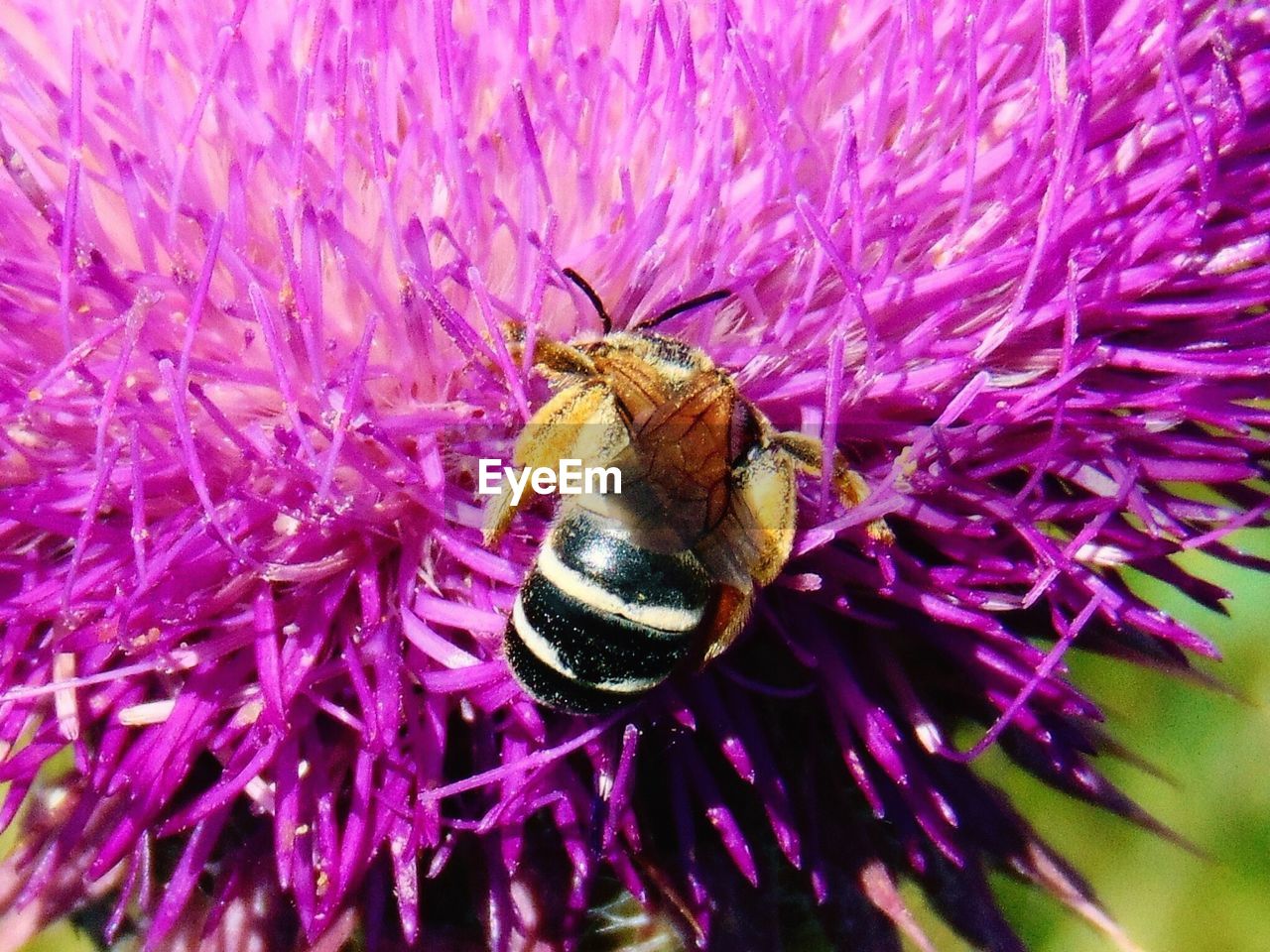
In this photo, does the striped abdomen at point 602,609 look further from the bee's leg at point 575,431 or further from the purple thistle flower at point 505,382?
the purple thistle flower at point 505,382

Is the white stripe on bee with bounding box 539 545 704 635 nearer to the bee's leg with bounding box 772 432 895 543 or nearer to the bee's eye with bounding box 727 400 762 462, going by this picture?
the bee's eye with bounding box 727 400 762 462

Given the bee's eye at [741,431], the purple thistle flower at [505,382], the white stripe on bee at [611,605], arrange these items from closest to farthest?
the white stripe on bee at [611,605] < the bee's eye at [741,431] < the purple thistle flower at [505,382]

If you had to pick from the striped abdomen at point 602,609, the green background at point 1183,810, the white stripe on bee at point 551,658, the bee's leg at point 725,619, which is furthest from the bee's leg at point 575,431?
the green background at point 1183,810

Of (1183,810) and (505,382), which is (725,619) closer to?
(505,382)

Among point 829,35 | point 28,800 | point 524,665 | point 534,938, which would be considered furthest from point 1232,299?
point 28,800

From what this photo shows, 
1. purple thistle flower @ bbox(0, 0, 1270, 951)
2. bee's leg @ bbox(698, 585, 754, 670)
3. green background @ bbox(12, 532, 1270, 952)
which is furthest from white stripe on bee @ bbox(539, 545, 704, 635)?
green background @ bbox(12, 532, 1270, 952)

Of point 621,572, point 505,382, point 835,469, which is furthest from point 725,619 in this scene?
point 505,382
